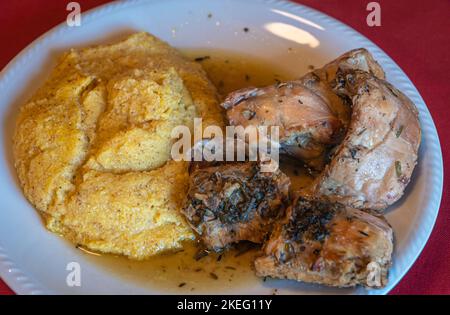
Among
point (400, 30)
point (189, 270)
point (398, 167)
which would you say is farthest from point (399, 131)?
point (400, 30)

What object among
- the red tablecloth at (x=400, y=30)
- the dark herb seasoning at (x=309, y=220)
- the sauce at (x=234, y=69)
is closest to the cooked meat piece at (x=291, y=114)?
the dark herb seasoning at (x=309, y=220)

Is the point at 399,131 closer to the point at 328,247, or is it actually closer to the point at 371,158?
the point at 371,158

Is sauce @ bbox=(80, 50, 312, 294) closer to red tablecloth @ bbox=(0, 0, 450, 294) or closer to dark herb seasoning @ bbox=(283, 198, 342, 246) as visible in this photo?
dark herb seasoning @ bbox=(283, 198, 342, 246)

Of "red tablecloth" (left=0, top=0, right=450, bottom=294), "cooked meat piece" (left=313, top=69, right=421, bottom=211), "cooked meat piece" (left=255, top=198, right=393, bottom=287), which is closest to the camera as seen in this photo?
"cooked meat piece" (left=255, top=198, right=393, bottom=287)

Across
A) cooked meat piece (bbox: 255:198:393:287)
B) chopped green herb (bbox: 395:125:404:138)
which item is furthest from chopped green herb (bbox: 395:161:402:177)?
cooked meat piece (bbox: 255:198:393:287)

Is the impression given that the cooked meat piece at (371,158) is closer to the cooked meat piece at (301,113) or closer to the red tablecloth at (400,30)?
the cooked meat piece at (301,113)

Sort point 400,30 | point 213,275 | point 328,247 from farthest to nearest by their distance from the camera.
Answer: point 400,30 → point 213,275 → point 328,247
